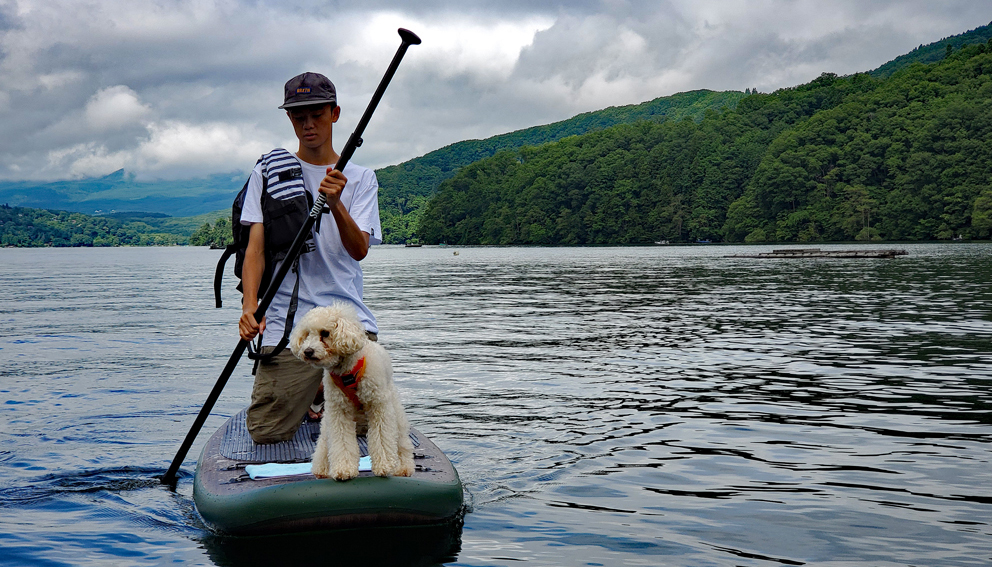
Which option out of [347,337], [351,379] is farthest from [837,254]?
[347,337]

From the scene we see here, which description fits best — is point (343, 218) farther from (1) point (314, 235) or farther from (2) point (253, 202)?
(2) point (253, 202)

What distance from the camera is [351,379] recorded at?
5996mm

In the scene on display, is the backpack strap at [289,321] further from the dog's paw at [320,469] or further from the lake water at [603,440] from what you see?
the lake water at [603,440]

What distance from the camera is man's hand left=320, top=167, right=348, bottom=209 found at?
20.4 feet

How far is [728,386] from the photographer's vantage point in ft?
44.0

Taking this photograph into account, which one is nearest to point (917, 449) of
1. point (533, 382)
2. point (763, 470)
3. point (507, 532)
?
point (763, 470)

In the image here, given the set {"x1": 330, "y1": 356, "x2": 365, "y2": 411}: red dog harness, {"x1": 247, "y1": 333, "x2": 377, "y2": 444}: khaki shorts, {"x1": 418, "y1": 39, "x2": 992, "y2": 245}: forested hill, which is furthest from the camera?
{"x1": 418, "y1": 39, "x2": 992, "y2": 245}: forested hill

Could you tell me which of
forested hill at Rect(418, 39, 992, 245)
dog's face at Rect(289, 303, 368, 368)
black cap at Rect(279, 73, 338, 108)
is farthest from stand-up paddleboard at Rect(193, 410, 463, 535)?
forested hill at Rect(418, 39, 992, 245)

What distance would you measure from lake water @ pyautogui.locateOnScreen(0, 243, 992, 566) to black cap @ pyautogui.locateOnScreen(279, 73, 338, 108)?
3.53m

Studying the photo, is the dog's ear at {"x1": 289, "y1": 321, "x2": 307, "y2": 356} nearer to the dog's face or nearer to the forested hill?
the dog's face

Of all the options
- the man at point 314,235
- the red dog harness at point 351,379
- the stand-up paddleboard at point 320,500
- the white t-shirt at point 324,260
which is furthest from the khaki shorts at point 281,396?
the red dog harness at point 351,379

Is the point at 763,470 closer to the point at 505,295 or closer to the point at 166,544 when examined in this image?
the point at 166,544

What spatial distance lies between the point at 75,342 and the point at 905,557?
2010cm

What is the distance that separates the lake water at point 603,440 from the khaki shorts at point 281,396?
0.99 meters
